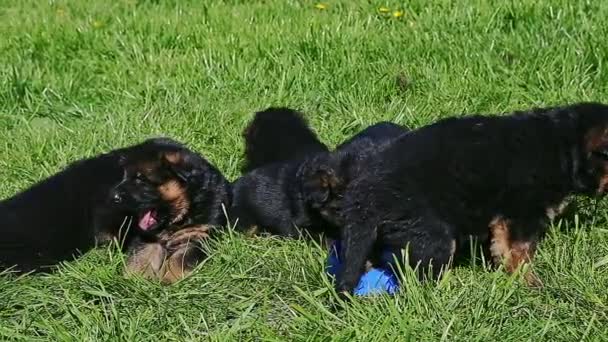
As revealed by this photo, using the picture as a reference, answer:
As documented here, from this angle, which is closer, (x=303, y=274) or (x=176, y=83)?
(x=303, y=274)

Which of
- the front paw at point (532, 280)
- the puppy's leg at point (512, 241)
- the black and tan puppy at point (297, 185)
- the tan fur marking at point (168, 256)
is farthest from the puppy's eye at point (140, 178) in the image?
the front paw at point (532, 280)

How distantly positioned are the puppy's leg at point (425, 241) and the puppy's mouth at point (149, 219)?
127 centimetres

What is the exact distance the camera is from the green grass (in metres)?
3.71

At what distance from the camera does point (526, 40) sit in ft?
21.7

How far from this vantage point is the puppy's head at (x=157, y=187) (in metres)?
4.48

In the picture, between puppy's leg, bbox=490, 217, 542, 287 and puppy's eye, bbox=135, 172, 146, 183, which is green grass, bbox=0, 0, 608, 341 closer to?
puppy's leg, bbox=490, 217, 542, 287

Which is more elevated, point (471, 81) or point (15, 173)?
point (471, 81)

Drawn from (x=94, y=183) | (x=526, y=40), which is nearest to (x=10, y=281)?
(x=94, y=183)

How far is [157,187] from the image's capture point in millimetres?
4523

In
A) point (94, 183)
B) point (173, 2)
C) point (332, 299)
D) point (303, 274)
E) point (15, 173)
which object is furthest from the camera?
point (173, 2)

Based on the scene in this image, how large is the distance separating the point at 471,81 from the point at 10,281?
3.42 meters

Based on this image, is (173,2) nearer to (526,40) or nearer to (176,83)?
(176,83)

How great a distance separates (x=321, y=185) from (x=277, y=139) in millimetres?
933

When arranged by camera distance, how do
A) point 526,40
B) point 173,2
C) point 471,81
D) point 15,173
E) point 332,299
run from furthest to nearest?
point 173,2 → point 526,40 → point 471,81 → point 15,173 → point 332,299
